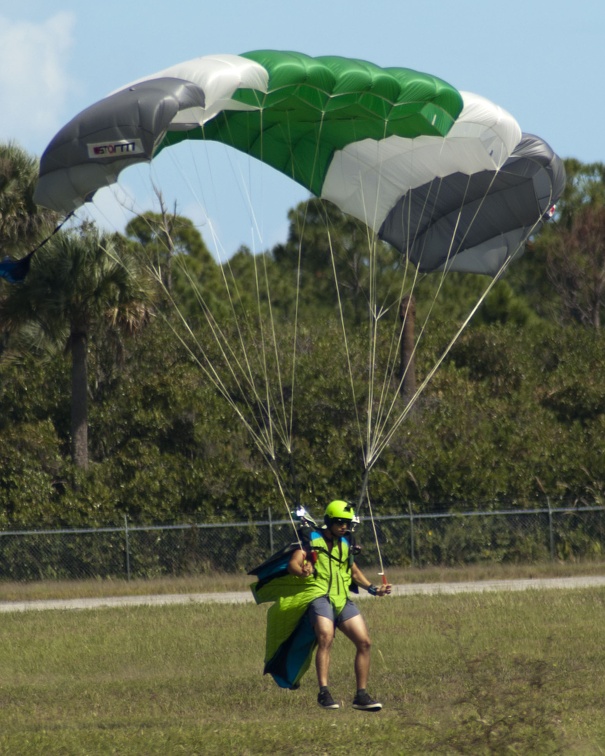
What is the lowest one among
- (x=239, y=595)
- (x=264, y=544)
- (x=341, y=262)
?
(x=239, y=595)

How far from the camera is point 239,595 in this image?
2105 cm

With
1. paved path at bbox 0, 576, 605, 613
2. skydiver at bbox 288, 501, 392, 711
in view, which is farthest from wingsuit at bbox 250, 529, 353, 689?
paved path at bbox 0, 576, 605, 613

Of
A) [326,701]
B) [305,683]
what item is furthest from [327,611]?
[305,683]

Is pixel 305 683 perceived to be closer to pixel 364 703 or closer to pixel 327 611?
pixel 364 703

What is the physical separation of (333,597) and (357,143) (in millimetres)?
6332

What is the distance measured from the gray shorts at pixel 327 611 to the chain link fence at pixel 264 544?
543 inches

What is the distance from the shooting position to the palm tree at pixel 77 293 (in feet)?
A: 75.6

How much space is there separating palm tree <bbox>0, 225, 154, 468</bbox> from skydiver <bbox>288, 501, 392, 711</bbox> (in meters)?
14.2

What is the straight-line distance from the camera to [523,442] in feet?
85.9

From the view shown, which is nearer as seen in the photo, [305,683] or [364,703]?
[364,703]

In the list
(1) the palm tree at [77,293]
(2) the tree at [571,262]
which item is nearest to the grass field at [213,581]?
(1) the palm tree at [77,293]

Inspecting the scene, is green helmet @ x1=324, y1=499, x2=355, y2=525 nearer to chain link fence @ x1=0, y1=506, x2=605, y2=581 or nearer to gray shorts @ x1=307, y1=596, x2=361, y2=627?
gray shorts @ x1=307, y1=596, x2=361, y2=627

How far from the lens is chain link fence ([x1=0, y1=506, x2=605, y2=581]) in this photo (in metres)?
23.4

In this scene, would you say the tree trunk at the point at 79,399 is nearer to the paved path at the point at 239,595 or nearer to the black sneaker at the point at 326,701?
the paved path at the point at 239,595
